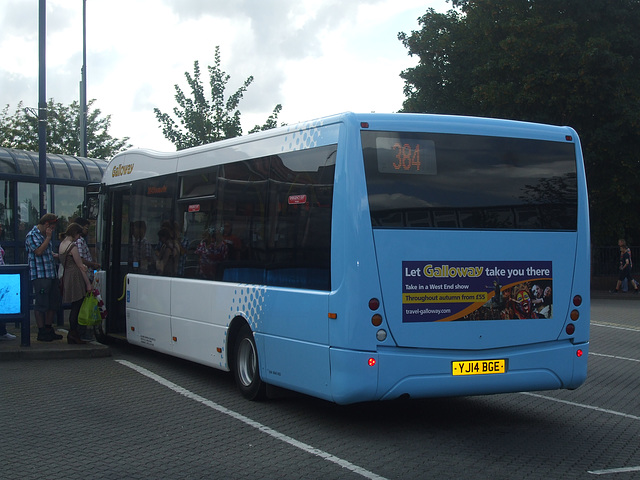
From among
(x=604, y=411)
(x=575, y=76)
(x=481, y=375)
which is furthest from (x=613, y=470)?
(x=575, y=76)

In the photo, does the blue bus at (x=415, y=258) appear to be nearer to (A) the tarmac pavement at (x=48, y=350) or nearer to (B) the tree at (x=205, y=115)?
(A) the tarmac pavement at (x=48, y=350)

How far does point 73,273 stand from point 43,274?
811 millimetres

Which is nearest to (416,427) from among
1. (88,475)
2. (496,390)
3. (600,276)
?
(496,390)

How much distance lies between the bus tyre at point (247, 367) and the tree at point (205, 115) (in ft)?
72.3

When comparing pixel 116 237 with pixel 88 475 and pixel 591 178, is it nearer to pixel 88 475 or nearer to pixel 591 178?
pixel 88 475

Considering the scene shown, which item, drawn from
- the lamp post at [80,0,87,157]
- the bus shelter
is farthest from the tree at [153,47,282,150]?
the bus shelter

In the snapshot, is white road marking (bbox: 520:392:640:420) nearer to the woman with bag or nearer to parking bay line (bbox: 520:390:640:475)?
parking bay line (bbox: 520:390:640:475)

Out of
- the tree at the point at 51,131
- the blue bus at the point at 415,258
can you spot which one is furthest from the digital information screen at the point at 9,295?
the tree at the point at 51,131

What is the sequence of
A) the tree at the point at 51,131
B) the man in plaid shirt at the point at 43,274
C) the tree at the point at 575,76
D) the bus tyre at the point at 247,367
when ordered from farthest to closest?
the tree at the point at 51,131 → the tree at the point at 575,76 → the man in plaid shirt at the point at 43,274 → the bus tyre at the point at 247,367

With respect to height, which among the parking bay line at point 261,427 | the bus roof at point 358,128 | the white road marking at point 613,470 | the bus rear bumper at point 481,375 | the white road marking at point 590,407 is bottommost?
the white road marking at point 590,407

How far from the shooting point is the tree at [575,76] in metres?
28.8

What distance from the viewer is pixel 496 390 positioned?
7.57 meters

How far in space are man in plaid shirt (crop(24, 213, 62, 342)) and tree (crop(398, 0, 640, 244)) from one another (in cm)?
2025

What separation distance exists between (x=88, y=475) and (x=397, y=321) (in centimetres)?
286
